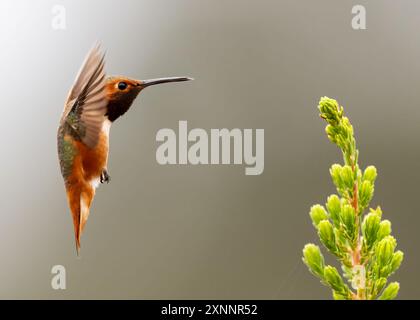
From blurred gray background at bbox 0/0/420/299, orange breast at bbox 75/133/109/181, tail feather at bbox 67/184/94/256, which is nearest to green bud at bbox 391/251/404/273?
orange breast at bbox 75/133/109/181

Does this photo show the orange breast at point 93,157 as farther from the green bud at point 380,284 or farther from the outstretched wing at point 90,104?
the green bud at point 380,284

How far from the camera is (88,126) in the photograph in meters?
2.57

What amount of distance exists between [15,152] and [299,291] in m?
3.65

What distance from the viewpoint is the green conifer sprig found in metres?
1.37

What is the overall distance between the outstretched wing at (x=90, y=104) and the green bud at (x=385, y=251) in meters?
1.45

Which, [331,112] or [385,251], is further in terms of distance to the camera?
[331,112]

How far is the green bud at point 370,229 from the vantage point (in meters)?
1.39

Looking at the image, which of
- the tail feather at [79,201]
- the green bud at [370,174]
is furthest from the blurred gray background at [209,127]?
the green bud at [370,174]

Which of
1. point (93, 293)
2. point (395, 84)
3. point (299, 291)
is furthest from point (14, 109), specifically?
point (395, 84)

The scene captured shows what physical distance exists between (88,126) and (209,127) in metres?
5.03

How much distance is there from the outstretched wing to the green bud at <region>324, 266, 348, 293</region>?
1.39m

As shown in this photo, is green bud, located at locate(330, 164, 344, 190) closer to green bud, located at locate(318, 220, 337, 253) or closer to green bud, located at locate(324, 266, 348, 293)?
green bud, located at locate(318, 220, 337, 253)

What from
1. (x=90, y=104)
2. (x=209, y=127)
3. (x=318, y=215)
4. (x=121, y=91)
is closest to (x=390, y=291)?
(x=318, y=215)

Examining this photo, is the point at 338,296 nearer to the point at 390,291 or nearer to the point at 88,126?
the point at 390,291
